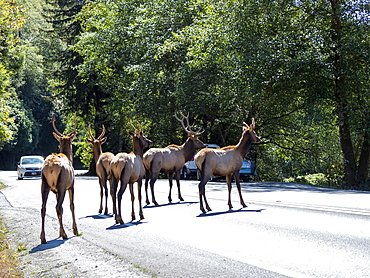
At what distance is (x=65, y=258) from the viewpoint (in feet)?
28.1

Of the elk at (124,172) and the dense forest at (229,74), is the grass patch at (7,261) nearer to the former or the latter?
the elk at (124,172)

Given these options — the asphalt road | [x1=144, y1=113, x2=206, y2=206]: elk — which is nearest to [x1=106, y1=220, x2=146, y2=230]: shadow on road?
the asphalt road

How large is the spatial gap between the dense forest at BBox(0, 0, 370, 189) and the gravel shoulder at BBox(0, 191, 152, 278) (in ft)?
20.3

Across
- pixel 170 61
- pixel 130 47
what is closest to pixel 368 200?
pixel 170 61

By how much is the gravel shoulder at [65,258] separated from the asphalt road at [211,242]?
0.02 m

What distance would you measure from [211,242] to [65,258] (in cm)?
254

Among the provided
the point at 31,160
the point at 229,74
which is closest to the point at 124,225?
the point at 229,74

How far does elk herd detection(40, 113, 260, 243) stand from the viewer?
34.4 ft

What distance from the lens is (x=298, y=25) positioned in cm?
2766

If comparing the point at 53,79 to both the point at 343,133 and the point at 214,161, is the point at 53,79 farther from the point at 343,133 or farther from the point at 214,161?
the point at 214,161

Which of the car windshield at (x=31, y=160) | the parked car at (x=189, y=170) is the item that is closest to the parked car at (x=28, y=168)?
the car windshield at (x=31, y=160)

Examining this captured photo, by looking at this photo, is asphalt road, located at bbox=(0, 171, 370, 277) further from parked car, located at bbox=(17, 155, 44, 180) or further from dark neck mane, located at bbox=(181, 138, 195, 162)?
parked car, located at bbox=(17, 155, 44, 180)

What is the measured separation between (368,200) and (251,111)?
728 inches

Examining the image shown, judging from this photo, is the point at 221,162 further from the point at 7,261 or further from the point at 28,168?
the point at 28,168
